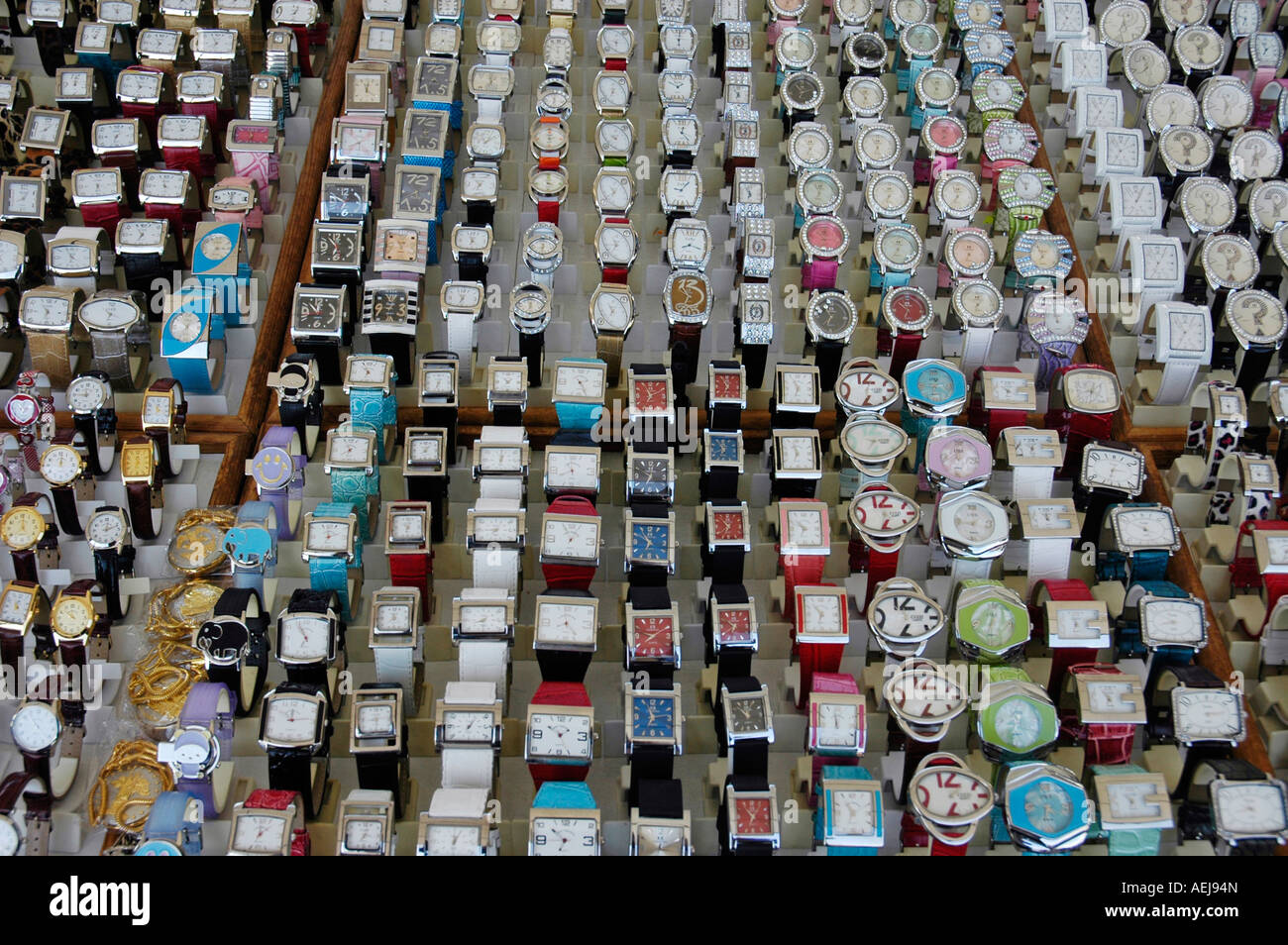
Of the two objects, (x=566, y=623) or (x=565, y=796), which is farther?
(x=566, y=623)

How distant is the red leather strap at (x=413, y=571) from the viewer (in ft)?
19.4

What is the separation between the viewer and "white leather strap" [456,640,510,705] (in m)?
5.70

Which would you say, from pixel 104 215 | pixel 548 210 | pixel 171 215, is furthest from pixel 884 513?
pixel 104 215

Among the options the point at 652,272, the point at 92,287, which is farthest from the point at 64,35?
the point at 652,272

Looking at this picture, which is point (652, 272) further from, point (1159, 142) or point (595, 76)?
point (1159, 142)

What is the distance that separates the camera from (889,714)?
577 centimetres

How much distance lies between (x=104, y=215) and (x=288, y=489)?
1763 millimetres

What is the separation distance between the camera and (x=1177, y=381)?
6637mm

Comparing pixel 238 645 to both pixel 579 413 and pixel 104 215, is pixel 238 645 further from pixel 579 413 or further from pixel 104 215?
pixel 104 215

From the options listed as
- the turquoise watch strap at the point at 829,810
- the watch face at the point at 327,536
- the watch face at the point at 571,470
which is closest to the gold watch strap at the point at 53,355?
the watch face at the point at 327,536

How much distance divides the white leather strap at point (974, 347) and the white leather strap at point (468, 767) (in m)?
2.76

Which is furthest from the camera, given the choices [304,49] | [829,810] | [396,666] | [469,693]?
[304,49]

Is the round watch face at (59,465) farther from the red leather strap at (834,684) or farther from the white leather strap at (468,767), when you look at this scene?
the red leather strap at (834,684)

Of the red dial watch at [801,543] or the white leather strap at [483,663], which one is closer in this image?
the white leather strap at [483,663]
